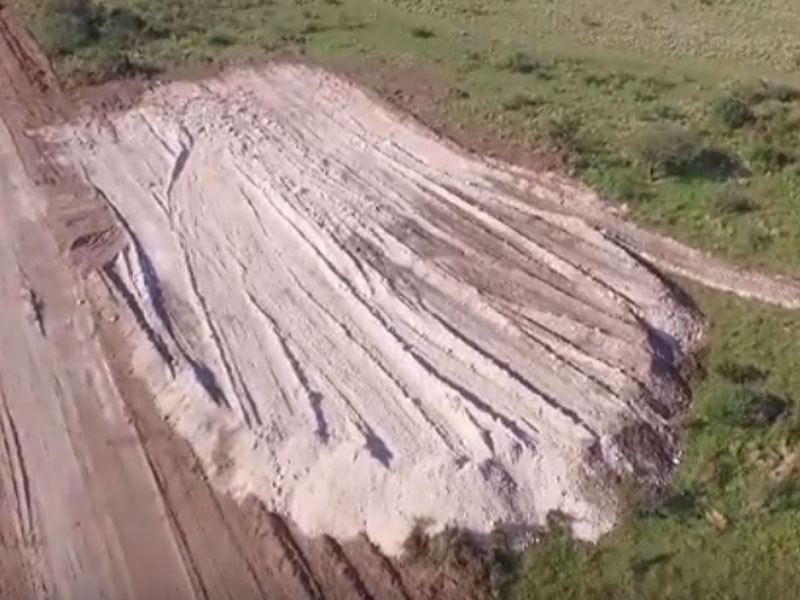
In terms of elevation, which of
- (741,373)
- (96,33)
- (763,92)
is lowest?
(763,92)

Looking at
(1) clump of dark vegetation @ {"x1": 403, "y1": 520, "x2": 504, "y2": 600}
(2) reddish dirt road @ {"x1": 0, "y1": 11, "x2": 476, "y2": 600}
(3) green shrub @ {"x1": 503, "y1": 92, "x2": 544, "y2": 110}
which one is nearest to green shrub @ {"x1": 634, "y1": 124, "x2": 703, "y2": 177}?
(3) green shrub @ {"x1": 503, "y1": 92, "x2": 544, "y2": 110}

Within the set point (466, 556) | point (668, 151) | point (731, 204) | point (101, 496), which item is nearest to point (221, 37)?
point (668, 151)

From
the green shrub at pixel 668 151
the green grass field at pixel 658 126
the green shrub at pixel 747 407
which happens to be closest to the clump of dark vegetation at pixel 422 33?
the green grass field at pixel 658 126

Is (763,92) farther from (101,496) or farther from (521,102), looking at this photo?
(101,496)

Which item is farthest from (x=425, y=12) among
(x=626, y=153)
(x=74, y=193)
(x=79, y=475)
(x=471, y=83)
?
(x=79, y=475)

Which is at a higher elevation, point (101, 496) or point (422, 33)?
point (101, 496)

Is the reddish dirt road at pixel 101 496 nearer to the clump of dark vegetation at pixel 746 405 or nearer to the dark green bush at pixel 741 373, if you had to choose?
the clump of dark vegetation at pixel 746 405

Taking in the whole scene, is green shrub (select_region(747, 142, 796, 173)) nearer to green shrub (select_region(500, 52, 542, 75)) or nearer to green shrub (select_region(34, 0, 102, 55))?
green shrub (select_region(500, 52, 542, 75))
